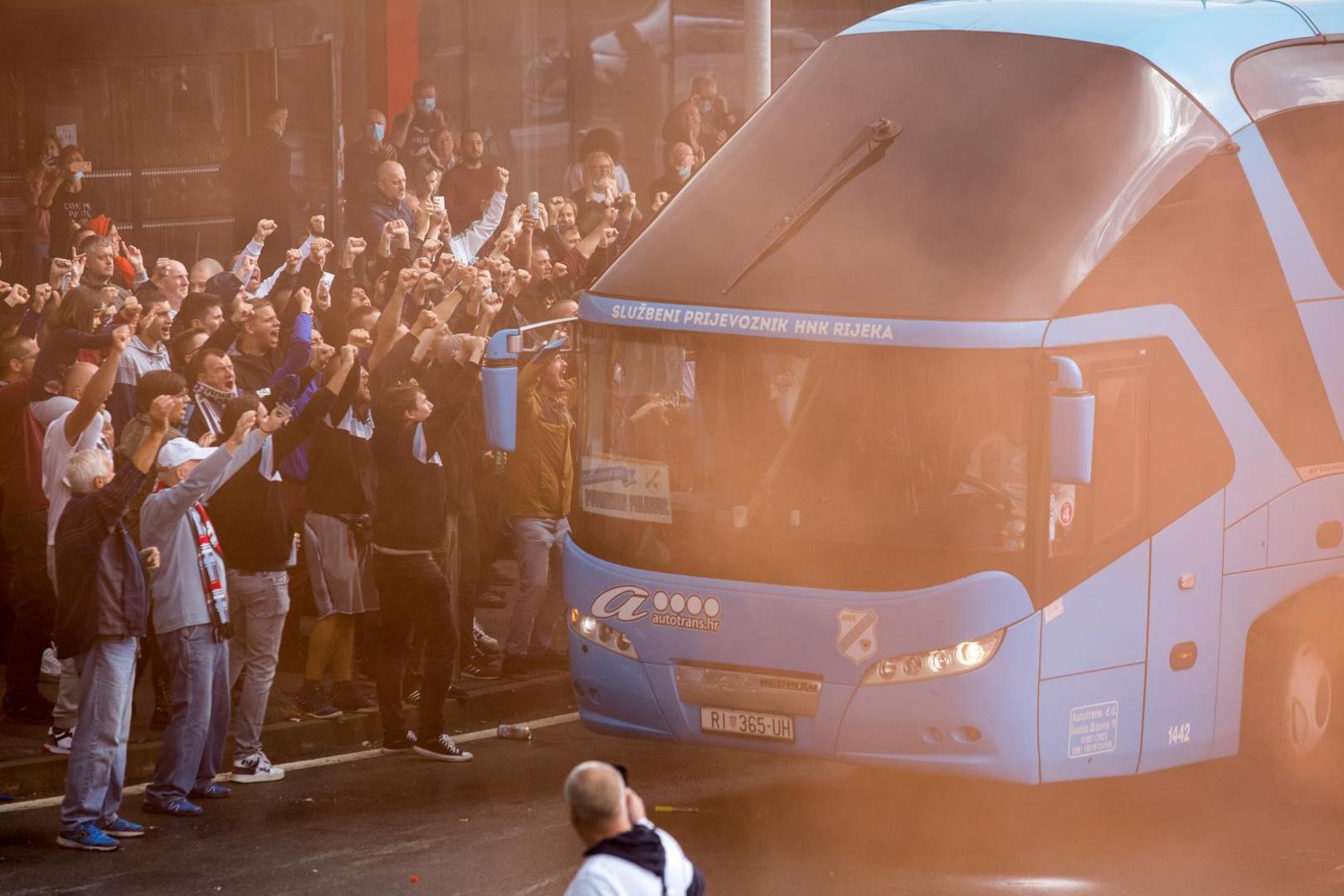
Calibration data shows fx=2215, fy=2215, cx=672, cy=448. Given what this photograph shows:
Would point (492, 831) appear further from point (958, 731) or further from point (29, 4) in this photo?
point (29, 4)

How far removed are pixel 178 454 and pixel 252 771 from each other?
191cm

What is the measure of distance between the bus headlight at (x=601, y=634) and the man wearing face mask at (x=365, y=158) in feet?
29.8

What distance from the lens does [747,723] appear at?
1037cm

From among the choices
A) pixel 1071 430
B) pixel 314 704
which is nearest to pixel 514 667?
pixel 314 704

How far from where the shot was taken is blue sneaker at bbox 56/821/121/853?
34.4 ft

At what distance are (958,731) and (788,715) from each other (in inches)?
31.4

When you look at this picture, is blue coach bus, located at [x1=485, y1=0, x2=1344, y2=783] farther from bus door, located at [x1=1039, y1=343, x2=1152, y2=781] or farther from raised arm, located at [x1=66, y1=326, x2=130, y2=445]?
raised arm, located at [x1=66, y1=326, x2=130, y2=445]

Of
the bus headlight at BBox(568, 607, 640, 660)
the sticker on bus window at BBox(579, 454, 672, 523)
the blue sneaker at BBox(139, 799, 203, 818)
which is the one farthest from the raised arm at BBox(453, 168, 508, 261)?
the blue sneaker at BBox(139, 799, 203, 818)

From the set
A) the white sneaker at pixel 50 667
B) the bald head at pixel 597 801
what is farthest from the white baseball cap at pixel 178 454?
the bald head at pixel 597 801

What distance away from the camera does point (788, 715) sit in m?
10.2

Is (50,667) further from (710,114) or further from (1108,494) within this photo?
(710,114)

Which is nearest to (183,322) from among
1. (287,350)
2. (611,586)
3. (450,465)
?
(287,350)

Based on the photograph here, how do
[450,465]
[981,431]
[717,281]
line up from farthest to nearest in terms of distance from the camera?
[450,465] < [717,281] < [981,431]

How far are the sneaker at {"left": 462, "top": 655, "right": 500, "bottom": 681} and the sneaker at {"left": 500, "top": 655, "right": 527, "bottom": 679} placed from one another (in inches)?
2.2
